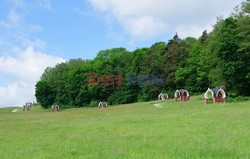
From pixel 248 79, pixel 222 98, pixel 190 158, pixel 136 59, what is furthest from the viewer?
pixel 136 59

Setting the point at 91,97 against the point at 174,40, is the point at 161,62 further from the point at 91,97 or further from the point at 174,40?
the point at 91,97

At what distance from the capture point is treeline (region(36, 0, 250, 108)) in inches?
2008

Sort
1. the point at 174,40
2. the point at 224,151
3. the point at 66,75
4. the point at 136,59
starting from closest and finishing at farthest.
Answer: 1. the point at 224,151
2. the point at 174,40
3. the point at 136,59
4. the point at 66,75

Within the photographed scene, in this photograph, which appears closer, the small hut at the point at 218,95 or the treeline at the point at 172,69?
the small hut at the point at 218,95

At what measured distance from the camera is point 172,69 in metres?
84.9

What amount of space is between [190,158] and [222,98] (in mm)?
38622

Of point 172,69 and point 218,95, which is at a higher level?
point 172,69

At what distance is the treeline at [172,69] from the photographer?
5100 cm

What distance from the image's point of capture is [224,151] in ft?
36.0

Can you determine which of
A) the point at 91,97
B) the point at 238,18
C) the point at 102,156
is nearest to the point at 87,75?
the point at 91,97

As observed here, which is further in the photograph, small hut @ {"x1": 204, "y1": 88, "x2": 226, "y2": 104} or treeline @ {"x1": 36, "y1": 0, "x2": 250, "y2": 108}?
treeline @ {"x1": 36, "y1": 0, "x2": 250, "y2": 108}

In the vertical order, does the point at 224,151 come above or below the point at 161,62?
below

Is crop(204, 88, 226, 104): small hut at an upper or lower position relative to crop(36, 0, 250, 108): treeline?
lower

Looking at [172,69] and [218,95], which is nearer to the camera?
[218,95]
